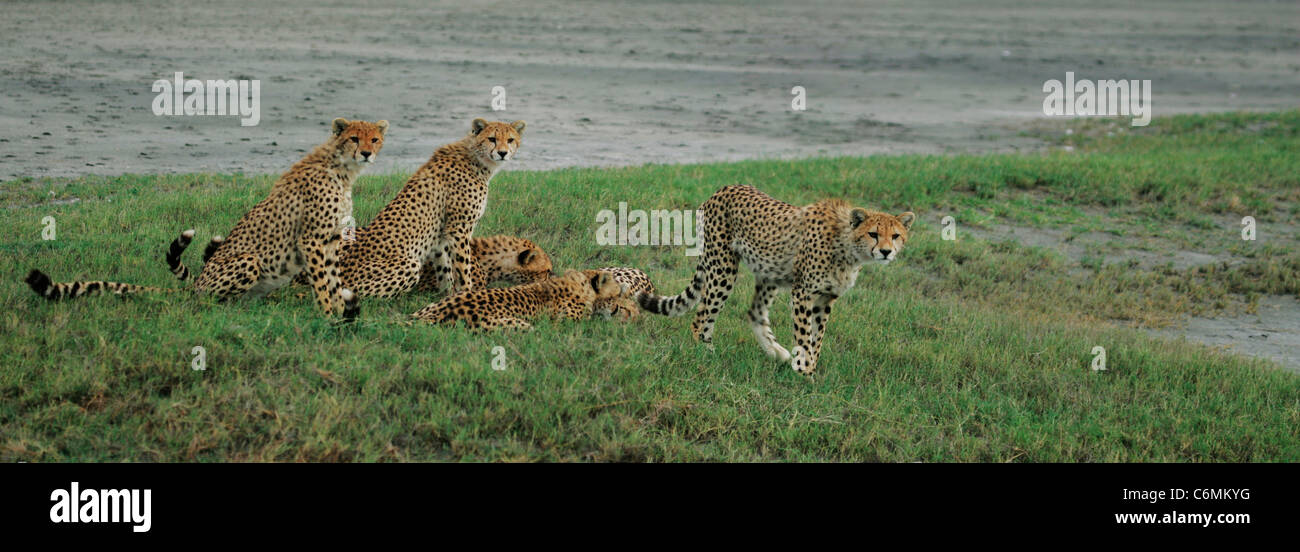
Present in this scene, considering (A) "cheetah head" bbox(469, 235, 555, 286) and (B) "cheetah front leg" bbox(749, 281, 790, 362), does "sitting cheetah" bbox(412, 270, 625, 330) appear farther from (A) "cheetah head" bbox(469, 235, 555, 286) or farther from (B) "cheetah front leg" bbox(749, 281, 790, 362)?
(B) "cheetah front leg" bbox(749, 281, 790, 362)

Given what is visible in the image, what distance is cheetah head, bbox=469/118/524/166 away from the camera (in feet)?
25.2

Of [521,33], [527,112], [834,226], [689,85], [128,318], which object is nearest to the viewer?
[128,318]

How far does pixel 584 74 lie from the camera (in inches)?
836

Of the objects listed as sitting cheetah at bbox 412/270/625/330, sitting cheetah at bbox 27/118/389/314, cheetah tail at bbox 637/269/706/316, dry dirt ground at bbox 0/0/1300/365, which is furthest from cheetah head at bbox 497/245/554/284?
dry dirt ground at bbox 0/0/1300/365

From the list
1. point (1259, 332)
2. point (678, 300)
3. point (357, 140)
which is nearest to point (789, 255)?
point (678, 300)

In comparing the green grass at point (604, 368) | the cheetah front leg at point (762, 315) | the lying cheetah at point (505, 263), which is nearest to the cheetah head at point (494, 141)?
the lying cheetah at point (505, 263)

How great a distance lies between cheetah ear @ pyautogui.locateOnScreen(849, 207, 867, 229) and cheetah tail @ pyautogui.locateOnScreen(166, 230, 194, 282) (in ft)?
13.3

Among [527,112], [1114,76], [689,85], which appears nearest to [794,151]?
[527,112]

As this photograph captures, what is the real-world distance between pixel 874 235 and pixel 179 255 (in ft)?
14.2

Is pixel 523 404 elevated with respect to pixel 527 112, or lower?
lower

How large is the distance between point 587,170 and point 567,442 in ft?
25.2

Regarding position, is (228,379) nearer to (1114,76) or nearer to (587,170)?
(587,170)

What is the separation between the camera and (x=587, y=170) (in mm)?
12805

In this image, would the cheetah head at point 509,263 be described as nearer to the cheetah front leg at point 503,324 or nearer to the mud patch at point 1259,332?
the cheetah front leg at point 503,324
